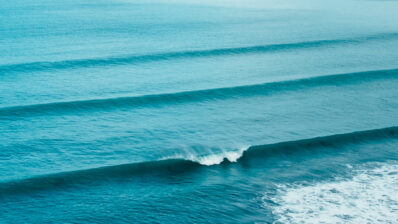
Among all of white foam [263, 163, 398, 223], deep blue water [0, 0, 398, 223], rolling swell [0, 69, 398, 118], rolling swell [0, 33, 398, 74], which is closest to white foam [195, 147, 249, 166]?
deep blue water [0, 0, 398, 223]

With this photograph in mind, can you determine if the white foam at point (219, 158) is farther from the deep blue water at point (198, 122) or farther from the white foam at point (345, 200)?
the white foam at point (345, 200)

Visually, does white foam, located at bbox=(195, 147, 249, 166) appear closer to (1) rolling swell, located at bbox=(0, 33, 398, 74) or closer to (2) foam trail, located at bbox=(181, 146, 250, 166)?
(2) foam trail, located at bbox=(181, 146, 250, 166)

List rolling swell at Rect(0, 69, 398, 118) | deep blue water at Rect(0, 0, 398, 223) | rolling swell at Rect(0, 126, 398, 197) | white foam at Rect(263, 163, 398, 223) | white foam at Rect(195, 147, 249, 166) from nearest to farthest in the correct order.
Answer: white foam at Rect(263, 163, 398, 223) < deep blue water at Rect(0, 0, 398, 223) < rolling swell at Rect(0, 126, 398, 197) < white foam at Rect(195, 147, 249, 166) < rolling swell at Rect(0, 69, 398, 118)

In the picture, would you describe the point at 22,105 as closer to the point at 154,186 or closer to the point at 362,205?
the point at 154,186

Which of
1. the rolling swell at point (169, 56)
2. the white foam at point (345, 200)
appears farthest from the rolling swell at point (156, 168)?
the rolling swell at point (169, 56)

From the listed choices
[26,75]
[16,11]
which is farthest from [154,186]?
[16,11]

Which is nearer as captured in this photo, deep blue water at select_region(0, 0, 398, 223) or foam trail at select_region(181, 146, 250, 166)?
deep blue water at select_region(0, 0, 398, 223)
